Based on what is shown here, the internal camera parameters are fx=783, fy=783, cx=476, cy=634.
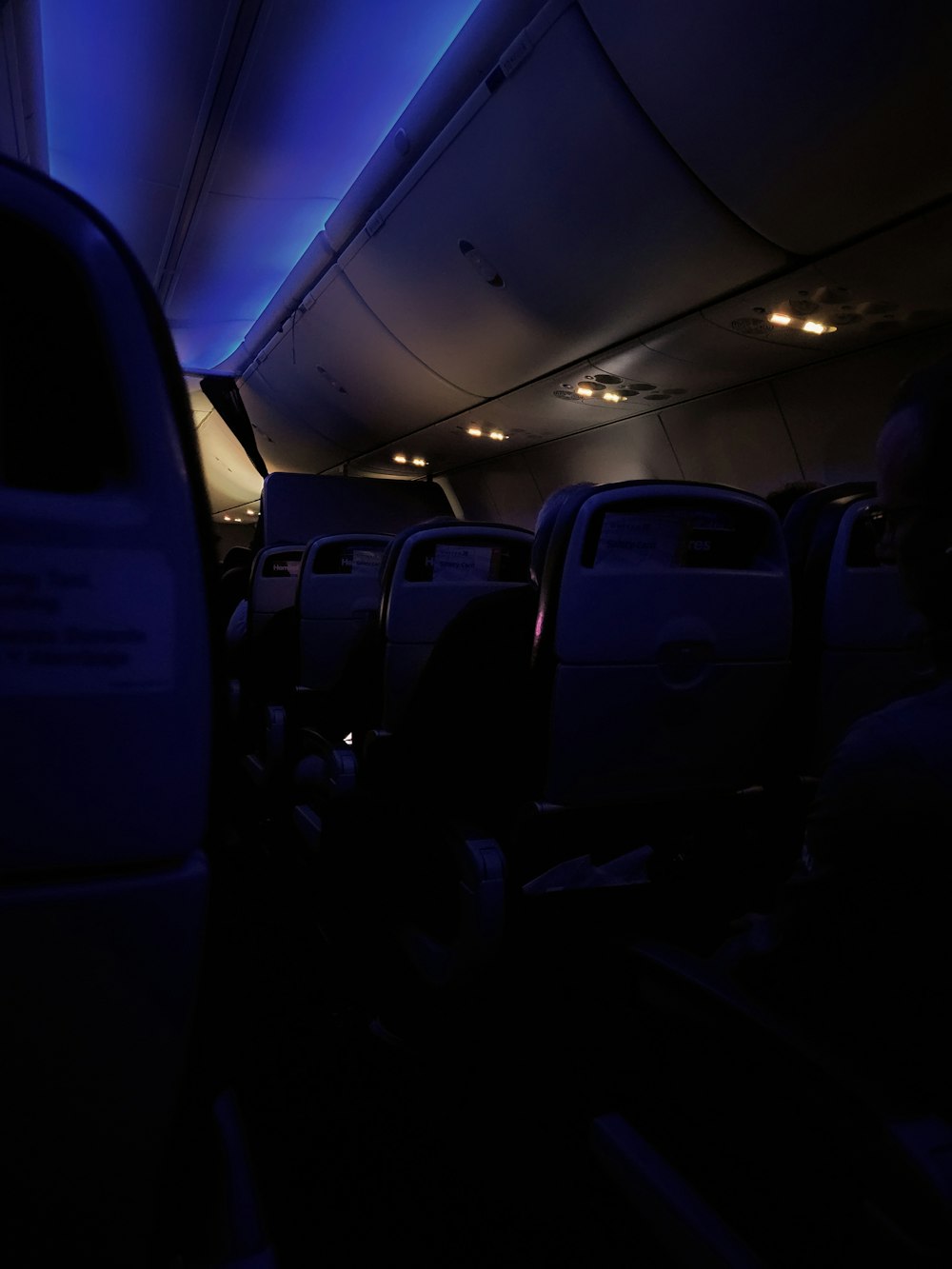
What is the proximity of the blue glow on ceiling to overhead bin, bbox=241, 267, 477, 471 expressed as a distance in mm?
766

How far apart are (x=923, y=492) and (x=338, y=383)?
7779 mm

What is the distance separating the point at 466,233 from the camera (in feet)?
14.9

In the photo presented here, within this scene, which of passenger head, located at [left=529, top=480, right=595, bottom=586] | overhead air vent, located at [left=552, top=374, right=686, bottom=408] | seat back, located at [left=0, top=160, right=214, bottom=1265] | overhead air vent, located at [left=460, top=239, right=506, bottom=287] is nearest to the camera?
seat back, located at [left=0, top=160, right=214, bottom=1265]

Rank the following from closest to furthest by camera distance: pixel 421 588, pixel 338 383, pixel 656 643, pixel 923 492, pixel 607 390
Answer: pixel 923 492 < pixel 656 643 < pixel 421 588 < pixel 607 390 < pixel 338 383

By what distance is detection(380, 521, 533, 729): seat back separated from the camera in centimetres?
237

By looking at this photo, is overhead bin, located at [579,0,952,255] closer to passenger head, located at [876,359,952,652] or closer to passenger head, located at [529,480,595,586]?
passenger head, located at [529,480,595,586]

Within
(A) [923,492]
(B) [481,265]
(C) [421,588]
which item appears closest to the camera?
(A) [923,492]

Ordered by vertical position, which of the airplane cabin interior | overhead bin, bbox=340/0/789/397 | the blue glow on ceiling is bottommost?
the airplane cabin interior

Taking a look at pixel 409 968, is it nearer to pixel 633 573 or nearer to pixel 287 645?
pixel 633 573

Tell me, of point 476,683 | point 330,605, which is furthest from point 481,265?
point 476,683

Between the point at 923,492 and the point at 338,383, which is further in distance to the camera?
the point at 338,383

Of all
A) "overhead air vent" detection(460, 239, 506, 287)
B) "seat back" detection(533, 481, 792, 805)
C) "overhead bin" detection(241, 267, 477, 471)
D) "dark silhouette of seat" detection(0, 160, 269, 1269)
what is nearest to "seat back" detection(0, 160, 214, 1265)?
"dark silhouette of seat" detection(0, 160, 269, 1269)

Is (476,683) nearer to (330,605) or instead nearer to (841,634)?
(841,634)

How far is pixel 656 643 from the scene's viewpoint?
1691 mm
